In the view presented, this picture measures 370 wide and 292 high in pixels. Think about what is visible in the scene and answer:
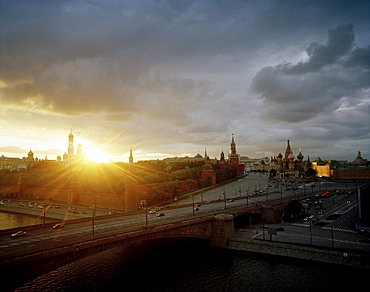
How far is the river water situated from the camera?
87.2 feet

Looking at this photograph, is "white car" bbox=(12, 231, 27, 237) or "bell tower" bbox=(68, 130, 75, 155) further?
"bell tower" bbox=(68, 130, 75, 155)

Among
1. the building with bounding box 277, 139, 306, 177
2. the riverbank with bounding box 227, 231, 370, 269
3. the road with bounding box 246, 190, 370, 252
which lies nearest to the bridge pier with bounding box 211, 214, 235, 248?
the riverbank with bounding box 227, 231, 370, 269

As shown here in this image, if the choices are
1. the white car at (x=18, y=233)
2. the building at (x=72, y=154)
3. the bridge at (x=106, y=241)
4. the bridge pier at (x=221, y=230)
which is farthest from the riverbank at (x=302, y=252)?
the building at (x=72, y=154)

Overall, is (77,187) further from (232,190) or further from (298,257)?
(298,257)

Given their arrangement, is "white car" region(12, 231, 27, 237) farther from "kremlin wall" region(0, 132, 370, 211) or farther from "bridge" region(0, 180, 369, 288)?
"kremlin wall" region(0, 132, 370, 211)

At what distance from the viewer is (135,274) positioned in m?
29.4

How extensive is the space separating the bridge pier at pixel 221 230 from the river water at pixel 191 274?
275cm

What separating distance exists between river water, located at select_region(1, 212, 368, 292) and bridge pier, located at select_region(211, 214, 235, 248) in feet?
9.02

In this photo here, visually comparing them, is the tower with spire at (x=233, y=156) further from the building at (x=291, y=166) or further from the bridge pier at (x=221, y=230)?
the bridge pier at (x=221, y=230)

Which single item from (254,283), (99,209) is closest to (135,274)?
(254,283)

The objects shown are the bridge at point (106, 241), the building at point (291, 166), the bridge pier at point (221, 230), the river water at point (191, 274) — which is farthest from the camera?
the building at point (291, 166)

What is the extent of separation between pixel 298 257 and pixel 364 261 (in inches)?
275

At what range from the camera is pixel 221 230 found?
131 feet

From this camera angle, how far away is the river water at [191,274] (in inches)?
1046
